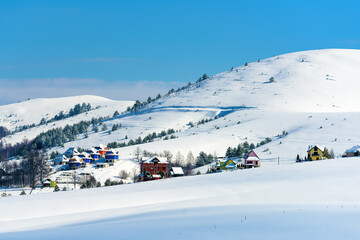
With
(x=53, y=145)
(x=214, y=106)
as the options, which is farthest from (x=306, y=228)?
(x=214, y=106)

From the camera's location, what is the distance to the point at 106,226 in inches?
840

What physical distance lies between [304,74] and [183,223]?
163 meters

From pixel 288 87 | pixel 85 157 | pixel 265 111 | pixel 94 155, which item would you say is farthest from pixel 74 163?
pixel 288 87

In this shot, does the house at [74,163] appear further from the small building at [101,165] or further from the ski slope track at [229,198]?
the ski slope track at [229,198]

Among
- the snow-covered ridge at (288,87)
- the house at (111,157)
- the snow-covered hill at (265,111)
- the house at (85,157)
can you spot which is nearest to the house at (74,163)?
the house at (85,157)

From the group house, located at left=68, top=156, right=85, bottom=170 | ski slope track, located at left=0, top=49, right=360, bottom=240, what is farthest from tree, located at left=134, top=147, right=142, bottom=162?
house, located at left=68, top=156, right=85, bottom=170

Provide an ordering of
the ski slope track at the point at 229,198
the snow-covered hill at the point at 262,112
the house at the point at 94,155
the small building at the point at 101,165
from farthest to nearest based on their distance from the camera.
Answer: the house at the point at 94,155, the snow-covered hill at the point at 262,112, the small building at the point at 101,165, the ski slope track at the point at 229,198

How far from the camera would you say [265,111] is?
130000 millimetres

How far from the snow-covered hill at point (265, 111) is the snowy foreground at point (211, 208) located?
30.9 metres

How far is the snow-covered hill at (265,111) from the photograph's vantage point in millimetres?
91875

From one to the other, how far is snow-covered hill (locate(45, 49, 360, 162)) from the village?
734 centimetres

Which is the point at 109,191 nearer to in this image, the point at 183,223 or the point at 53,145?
the point at 183,223

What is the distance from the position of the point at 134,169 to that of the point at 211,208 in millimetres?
55436

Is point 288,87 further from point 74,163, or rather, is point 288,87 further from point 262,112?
point 74,163
